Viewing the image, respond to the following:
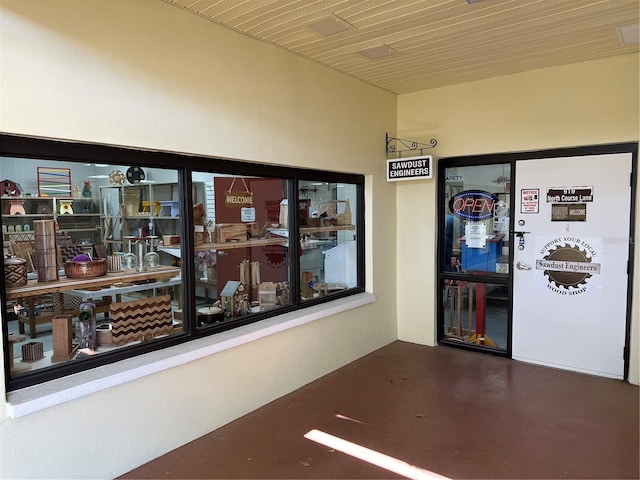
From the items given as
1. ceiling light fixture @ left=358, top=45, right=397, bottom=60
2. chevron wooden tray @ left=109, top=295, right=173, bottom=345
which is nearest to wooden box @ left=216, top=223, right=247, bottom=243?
chevron wooden tray @ left=109, top=295, right=173, bottom=345

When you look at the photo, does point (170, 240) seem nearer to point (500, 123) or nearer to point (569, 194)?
point (500, 123)

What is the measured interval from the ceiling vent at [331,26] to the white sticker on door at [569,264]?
9.13 feet

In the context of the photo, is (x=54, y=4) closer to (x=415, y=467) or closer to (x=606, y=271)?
(x=415, y=467)

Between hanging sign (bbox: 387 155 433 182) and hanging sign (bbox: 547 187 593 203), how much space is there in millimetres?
1176

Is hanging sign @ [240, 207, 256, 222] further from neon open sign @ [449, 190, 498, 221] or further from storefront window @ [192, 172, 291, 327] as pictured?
neon open sign @ [449, 190, 498, 221]

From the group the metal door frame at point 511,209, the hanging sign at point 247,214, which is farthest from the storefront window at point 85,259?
the metal door frame at point 511,209

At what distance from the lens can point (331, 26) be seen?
3242 millimetres

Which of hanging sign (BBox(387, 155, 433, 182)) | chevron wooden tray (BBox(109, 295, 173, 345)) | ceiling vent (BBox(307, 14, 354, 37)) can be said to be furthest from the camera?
hanging sign (BBox(387, 155, 433, 182))

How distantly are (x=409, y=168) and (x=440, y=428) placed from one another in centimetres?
258

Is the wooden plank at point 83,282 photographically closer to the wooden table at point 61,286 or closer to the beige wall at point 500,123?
the wooden table at point 61,286

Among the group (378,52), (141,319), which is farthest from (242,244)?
(378,52)

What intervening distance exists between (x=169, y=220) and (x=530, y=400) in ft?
10.6

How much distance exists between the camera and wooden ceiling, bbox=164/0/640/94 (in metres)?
2.94

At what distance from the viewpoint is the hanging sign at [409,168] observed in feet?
14.9
